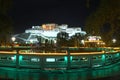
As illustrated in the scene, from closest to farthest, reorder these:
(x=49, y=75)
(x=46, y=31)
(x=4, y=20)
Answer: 1. (x=4, y=20)
2. (x=49, y=75)
3. (x=46, y=31)

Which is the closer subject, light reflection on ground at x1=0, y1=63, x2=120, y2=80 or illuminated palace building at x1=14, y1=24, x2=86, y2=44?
light reflection on ground at x1=0, y1=63, x2=120, y2=80

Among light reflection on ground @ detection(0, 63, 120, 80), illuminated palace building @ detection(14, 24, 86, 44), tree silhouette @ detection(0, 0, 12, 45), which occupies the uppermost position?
illuminated palace building @ detection(14, 24, 86, 44)

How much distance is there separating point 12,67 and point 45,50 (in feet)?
11.8

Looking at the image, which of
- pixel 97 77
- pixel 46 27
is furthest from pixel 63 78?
pixel 46 27

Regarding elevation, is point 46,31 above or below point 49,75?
above

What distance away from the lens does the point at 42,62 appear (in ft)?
42.0

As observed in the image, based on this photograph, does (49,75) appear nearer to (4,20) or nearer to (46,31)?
(4,20)

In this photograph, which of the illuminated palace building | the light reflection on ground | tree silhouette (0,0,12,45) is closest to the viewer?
tree silhouette (0,0,12,45)

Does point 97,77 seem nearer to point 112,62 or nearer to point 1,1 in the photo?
point 112,62

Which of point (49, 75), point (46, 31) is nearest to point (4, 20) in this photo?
point (49, 75)

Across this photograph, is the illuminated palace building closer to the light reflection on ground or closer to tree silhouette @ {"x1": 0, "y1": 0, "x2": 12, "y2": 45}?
the light reflection on ground

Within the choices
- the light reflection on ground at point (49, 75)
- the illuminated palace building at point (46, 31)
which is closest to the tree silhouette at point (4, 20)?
the light reflection on ground at point (49, 75)

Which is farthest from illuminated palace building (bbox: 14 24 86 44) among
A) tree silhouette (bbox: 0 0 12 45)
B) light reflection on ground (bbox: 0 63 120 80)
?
tree silhouette (bbox: 0 0 12 45)

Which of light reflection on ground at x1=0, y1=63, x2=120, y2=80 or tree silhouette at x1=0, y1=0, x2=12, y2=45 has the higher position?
tree silhouette at x1=0, y1=0, x2=12, y2=45
